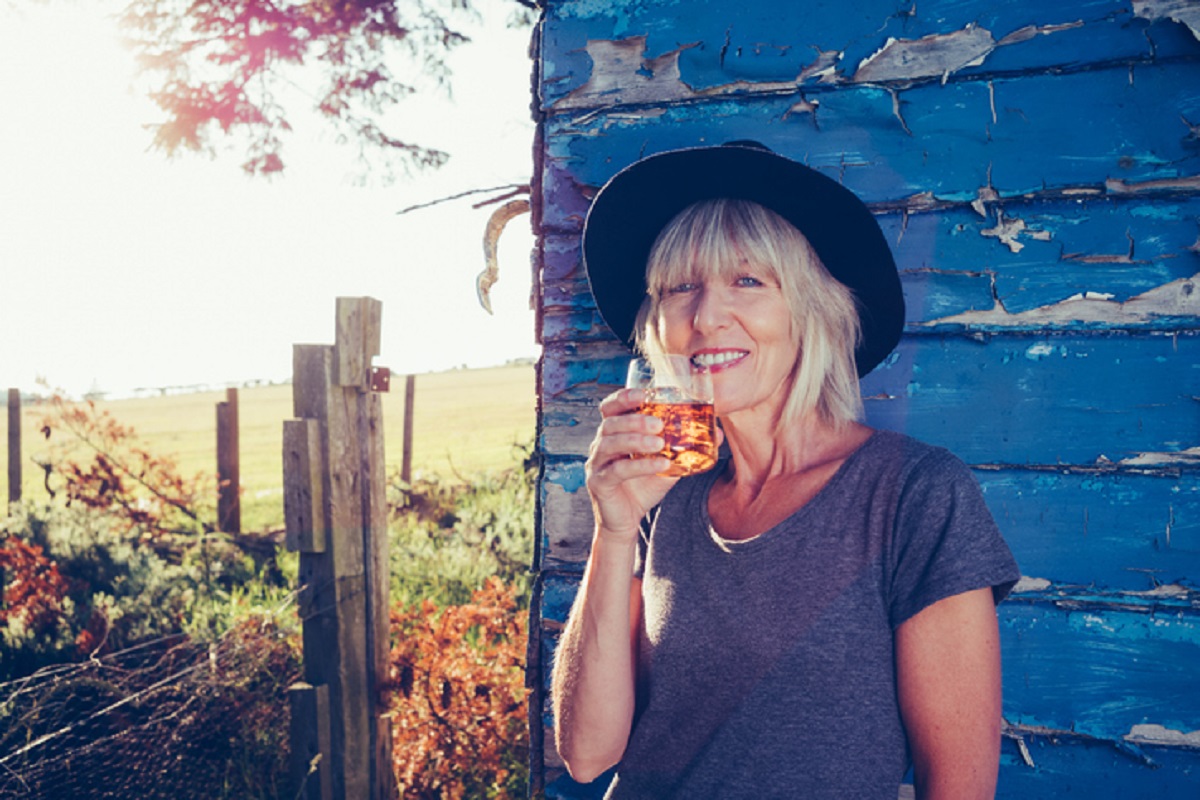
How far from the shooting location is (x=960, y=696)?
1383 millimetres

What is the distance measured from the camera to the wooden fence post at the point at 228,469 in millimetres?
8750

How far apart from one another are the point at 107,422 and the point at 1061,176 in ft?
32.1

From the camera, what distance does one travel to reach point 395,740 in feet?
14.1

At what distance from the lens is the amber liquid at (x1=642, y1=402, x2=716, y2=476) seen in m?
1.55

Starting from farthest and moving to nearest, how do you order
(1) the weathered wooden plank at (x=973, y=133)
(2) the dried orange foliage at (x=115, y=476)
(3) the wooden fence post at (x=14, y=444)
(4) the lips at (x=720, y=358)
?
(3) the wooden fence post at (x=14, y=444) → (2) the dried orange foliage at (x=115, y=476) → (1) the weathered wooden plank at (x=973, y=133) → (4) the lips at (x=720, y=358)

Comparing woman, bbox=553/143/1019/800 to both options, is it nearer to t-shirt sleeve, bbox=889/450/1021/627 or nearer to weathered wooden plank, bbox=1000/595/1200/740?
t-shirt sleeve, bbox=889/450/1021/627

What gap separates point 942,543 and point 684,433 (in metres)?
0.51

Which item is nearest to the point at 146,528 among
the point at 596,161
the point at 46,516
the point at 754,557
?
the point at 46,516

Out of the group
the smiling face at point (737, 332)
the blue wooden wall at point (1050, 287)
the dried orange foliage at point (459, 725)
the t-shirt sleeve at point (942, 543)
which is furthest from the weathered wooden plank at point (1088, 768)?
the dried orange foliage at point (459, 725)

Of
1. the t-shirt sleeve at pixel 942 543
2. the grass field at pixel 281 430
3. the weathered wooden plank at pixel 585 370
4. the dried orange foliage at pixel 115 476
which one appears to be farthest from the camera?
the grass field at pixel 281 430

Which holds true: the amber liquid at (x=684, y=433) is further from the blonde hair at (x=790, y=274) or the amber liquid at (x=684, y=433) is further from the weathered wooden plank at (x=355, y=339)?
the weathered wooden plank at (x=355, y=339)

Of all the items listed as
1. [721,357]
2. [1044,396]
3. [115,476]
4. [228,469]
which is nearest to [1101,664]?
[1044,396]

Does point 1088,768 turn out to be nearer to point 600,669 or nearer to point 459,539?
point 600,669

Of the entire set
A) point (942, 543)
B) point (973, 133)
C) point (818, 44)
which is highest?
point (818, 44)
